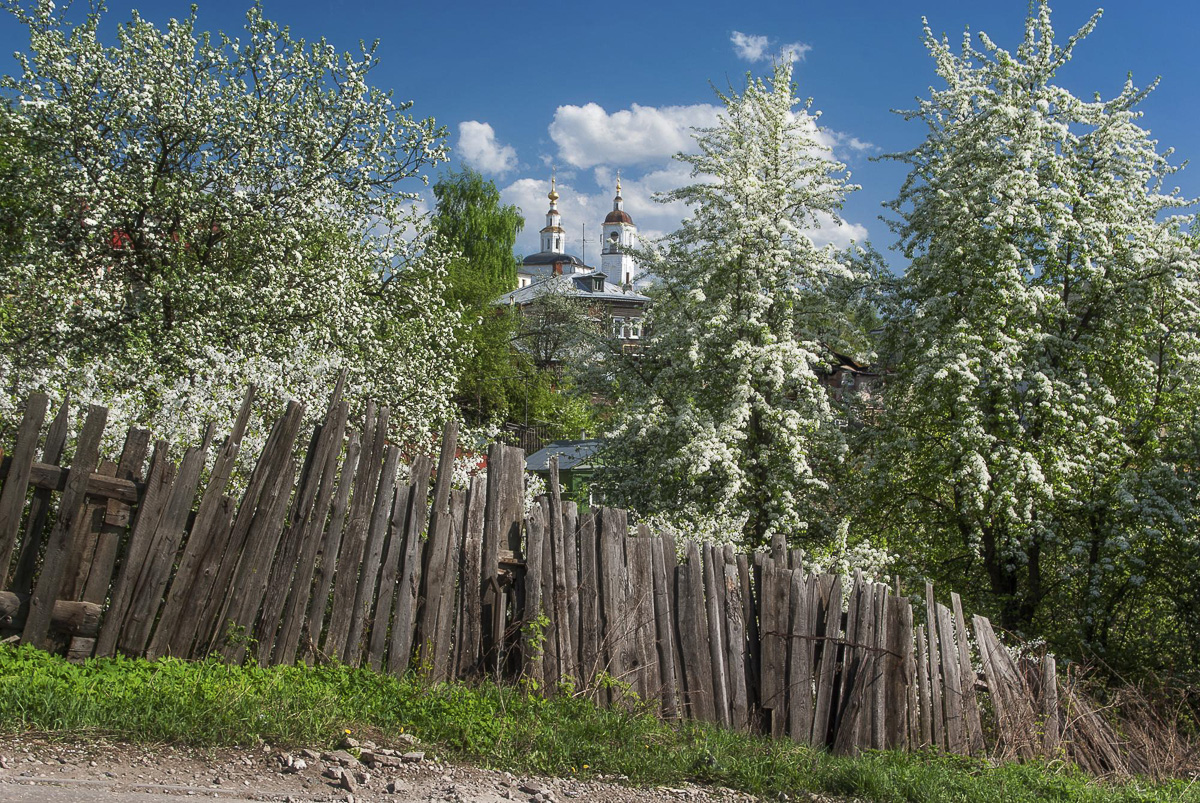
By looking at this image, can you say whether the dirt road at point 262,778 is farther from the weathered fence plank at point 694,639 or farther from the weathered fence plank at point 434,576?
the weathered fence plank at point 694,639

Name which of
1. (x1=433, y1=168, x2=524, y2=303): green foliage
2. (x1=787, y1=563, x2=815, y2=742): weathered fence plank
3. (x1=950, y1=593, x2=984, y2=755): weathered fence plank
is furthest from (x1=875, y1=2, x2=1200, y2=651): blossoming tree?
(x1=433, y1=168, x2=524, y2=303): green foliage

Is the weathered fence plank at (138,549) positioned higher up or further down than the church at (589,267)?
further down

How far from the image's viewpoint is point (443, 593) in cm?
561

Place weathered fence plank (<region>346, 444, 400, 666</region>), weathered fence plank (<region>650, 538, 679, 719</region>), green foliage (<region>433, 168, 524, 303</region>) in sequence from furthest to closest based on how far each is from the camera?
green foliage (<region>433, 168, 524, 303</region>), weathered fence plank (<region>650, 538, 679, 719</region>), weathered fence plank (<region>346, 444, 400, 666</region>)

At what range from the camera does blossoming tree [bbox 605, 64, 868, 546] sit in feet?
38.8

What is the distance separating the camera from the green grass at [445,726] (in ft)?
13.9

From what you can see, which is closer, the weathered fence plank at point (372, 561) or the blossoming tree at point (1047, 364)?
the weathered fence plank at point (372, 561)

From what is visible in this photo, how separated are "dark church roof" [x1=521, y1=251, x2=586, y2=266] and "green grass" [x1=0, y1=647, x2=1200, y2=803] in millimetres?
121373

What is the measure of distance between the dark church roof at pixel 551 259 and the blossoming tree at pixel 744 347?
371ft

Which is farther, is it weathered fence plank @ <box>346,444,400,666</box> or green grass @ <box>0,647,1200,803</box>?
weathered fence plank @ <box>346,444,400,666</box>

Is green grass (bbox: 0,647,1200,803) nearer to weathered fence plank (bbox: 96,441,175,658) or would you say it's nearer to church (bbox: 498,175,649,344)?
weathered fence plank (bbox: 96,441,175,658)

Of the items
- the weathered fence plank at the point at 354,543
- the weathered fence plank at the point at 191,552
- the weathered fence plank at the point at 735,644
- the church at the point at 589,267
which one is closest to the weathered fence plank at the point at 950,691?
the weathered fence plank at the point at 735,644

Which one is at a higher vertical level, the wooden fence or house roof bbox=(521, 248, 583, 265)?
house roof bbox=(521, 248, 583, 265)

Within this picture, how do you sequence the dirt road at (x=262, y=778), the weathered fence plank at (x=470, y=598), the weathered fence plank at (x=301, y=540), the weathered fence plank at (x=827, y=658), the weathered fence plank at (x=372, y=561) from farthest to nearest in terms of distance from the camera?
the weathered fence plank at (x=827, y=658), the weathered fence plank at (x=470, y=598), the weathered fence plank at (x=372, y=561), the weathered fence plank at (x=301, y=540), the dirt road at (x=262, y=778)
